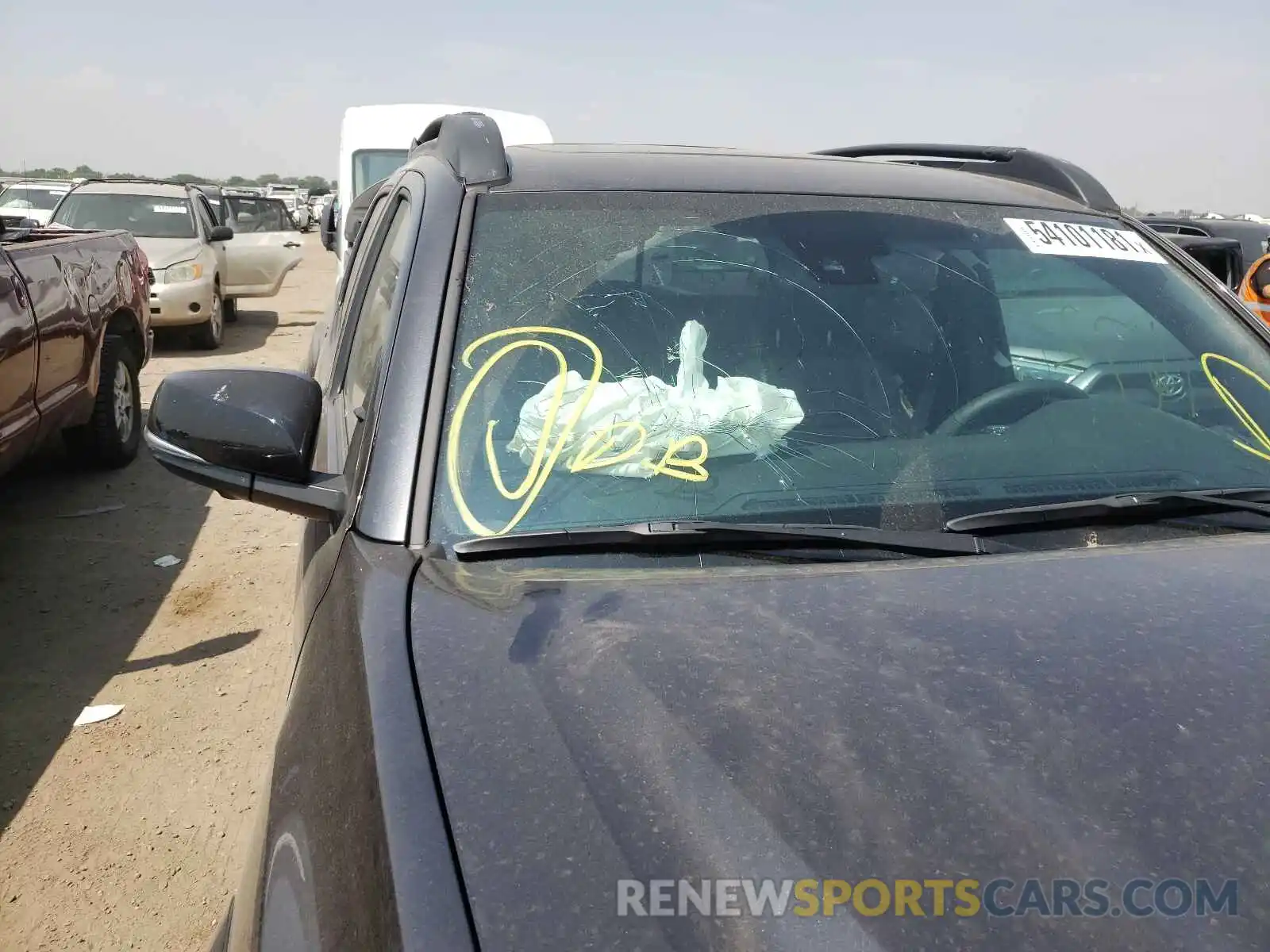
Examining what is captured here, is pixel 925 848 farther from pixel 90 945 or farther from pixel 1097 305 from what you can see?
pixel 90 945

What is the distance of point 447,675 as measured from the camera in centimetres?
128

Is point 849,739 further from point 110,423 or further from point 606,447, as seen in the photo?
point 110,423

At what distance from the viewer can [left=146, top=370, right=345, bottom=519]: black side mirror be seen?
1.74 m

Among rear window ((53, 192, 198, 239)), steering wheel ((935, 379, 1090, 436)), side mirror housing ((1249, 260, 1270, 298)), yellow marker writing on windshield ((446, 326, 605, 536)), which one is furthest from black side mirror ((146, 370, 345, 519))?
rear window ((53, 192, 198, 239))

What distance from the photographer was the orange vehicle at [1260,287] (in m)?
6.51

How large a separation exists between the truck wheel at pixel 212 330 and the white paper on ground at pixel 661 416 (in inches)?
422

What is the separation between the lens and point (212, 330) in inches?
462

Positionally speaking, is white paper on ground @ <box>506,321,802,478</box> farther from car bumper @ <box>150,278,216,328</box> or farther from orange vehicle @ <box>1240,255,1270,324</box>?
car bumper @ <box>150,278,216,328</box>

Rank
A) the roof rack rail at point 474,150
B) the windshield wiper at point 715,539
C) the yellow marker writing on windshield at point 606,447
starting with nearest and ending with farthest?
1. the windshield wiper at point 715,539
2. the yellow marker writing on windshield at point 606,447
3. the roof rack rail at point 474,150

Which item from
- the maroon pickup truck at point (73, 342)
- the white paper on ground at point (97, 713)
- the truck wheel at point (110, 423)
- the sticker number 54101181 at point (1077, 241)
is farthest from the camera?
the truck wheel at point (110, 423)

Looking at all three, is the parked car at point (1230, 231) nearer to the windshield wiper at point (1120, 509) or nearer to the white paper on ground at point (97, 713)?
the windshield wiper at point (1120, 509)

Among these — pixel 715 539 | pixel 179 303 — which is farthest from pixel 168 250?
pixel 715 539

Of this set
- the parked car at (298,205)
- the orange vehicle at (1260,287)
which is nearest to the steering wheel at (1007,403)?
the orange vehicle at (1260,287)

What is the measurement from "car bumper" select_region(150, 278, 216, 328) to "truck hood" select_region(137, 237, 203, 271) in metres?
0.25
